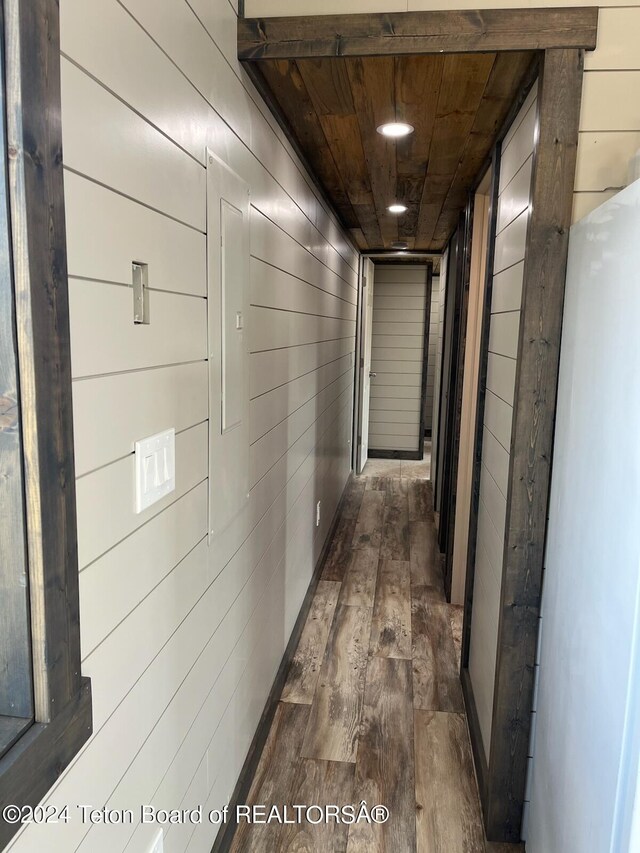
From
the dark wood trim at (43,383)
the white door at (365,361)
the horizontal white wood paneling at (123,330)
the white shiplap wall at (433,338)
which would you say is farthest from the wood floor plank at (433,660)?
the white shiplap wall at (433,338)

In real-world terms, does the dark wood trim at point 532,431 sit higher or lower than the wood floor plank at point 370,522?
higher

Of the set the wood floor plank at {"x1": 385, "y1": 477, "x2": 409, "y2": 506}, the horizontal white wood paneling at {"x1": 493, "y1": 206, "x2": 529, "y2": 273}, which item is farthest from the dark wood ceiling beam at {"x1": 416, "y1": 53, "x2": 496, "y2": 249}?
the wood floor plank at {"x1": 385, "y1": 477, "x2": 409, "y2": 506}

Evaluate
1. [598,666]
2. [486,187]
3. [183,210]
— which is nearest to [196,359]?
[183,210]

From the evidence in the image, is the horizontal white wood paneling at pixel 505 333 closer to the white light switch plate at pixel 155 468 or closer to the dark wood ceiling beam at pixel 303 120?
the dark wood ceiling beam at pixel 303 120

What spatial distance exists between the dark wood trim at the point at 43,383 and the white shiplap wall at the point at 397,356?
20.8ft

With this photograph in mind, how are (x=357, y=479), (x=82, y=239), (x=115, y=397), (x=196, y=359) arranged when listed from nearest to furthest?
(x=82, y=239), (x=115, y=397), (x=196, y=359), (x=357, y=479)

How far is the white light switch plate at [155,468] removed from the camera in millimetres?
1065

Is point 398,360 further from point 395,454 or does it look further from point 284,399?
point 284,399

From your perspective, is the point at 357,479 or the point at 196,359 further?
the point at 357,479

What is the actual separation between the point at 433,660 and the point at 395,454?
4490mm

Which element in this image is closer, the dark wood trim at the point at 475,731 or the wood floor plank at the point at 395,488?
the dark wood trim at the point at 475,731

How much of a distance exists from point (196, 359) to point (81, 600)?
60 centimetres

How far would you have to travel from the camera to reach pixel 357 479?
240 inches

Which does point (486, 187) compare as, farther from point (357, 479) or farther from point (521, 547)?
point (357, 479)
